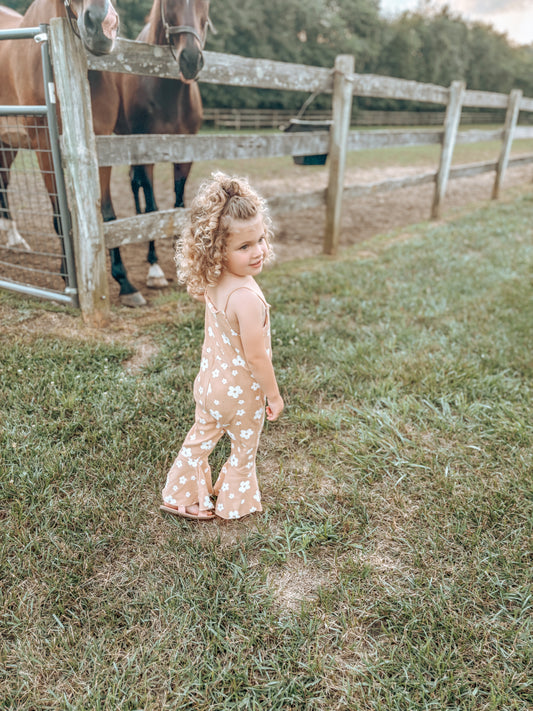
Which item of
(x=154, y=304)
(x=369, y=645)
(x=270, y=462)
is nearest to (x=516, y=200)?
(x=154, y=304)

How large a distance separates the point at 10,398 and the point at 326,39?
3664 cm

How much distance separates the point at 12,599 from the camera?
155 centimetres

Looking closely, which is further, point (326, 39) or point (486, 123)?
point (486, 123)

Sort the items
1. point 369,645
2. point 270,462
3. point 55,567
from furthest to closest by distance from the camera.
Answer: point 270,462
point 55,567
point 369,645

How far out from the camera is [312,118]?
25.8 meters

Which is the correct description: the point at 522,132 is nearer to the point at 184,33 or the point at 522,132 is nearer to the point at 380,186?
the point at 380,186

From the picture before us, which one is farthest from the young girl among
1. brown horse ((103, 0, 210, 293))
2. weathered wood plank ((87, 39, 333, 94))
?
brown horse ((103, 0, 210, 293))

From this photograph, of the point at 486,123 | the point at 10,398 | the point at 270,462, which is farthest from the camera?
the point at 486,123

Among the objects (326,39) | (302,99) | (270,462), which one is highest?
(326,39)

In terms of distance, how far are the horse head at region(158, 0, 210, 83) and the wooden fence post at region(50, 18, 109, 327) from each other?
707 mm

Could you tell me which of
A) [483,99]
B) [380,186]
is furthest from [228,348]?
[483,99]

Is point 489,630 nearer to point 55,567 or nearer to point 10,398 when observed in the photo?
point 55,567

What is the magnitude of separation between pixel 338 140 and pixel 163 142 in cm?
216

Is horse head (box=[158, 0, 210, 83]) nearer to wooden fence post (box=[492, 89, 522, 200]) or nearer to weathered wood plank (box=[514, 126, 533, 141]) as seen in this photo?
wooden fence post (box=[492, 89, 522, 200])
